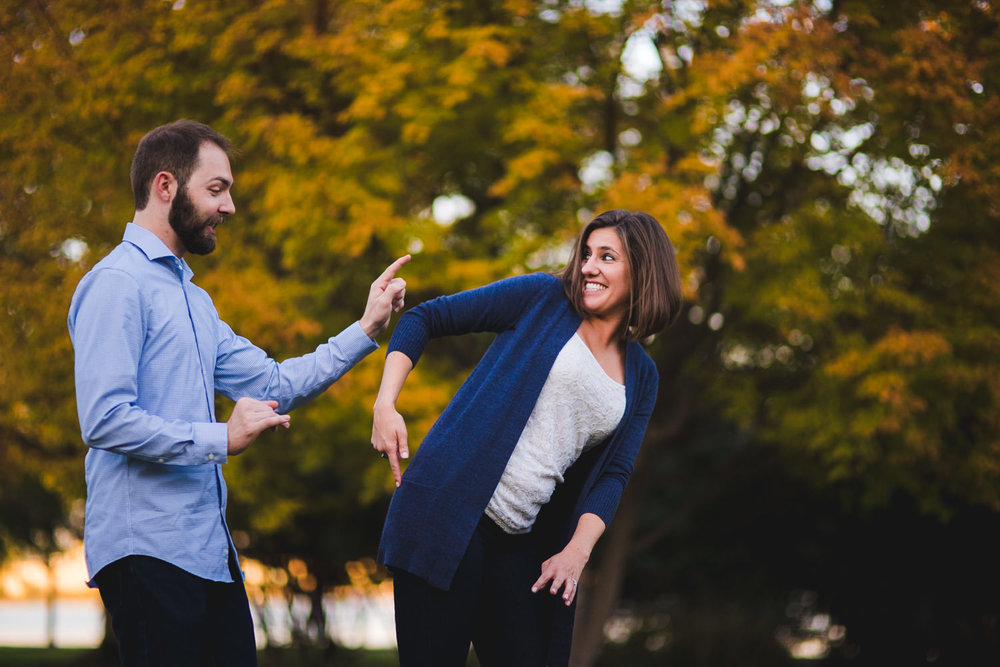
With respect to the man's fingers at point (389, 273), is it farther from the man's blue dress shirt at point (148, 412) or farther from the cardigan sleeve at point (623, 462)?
the cardigan sleeve at point (623, 462)

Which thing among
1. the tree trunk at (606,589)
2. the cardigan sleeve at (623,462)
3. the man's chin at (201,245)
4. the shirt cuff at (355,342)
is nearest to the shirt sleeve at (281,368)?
the shirt cuff at (355,342)

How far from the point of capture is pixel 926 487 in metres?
9.09

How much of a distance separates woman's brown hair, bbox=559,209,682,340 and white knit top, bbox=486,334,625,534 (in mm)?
194

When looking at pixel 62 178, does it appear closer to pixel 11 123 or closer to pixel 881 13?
pixel 11 123

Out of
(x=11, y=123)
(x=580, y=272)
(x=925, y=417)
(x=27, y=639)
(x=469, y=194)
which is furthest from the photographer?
(x=27, y=639)

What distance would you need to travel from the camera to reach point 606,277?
9.57ft

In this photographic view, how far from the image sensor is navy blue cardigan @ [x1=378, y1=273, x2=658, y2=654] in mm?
2619

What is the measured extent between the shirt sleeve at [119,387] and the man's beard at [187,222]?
0.84 ft

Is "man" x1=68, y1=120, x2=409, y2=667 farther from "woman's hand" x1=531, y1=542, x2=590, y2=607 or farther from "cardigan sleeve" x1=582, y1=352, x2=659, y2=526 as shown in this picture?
"cardigan sleeve" x1=582, y1=352, x2=659, y2=526

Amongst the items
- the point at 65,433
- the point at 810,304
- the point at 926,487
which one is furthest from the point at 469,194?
the point at 926,487

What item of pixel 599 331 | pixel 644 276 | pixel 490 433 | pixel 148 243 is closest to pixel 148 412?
pixel 148 243

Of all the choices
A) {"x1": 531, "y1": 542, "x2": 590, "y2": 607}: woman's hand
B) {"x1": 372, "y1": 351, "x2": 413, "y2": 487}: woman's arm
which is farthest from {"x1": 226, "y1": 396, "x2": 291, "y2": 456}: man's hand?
{"x1": 531, "y1": 542, "x2": 590, "y2": 607}: woman's hand

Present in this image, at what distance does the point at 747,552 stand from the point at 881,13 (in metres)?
8.18

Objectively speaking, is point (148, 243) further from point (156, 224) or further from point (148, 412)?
point (148, 412)
